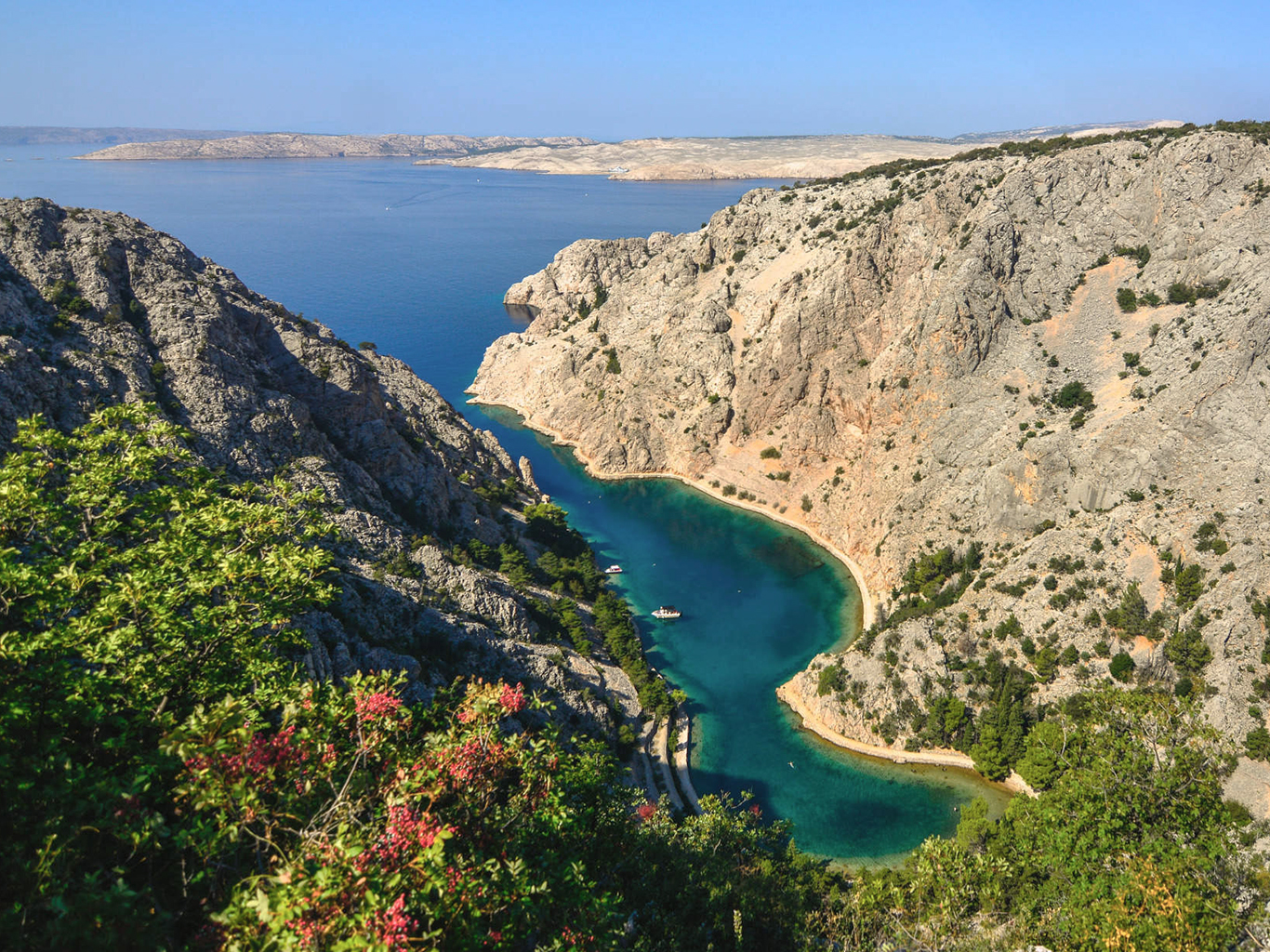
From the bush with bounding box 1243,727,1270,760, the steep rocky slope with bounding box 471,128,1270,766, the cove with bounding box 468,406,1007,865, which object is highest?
the steep rocky slope with bounding box 471,128,1270,766

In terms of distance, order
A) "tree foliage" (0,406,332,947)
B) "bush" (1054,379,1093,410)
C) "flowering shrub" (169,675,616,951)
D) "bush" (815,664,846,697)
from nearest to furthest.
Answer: "tree foliage" (0,406,332,947)
"flowering shrub" (169,675,616,951)
"bush" (815,664,846,697)
"bush" (1054,379,1093,410)

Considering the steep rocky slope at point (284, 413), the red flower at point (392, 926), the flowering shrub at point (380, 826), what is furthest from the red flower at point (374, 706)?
the steep rocky slope at point (284, 413)

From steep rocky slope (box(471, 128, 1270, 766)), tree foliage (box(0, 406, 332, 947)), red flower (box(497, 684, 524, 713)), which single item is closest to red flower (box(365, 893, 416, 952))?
tree foliage (box(0, 406, 332, 947))

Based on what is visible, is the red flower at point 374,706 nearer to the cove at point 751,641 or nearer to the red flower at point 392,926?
the red flower at point 392,926

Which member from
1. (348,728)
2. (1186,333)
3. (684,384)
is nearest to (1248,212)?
(1186,333)

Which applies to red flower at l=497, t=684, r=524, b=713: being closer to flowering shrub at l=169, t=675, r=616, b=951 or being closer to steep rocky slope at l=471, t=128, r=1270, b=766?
flowering shrub at l=169, t=675, r=616, b=951

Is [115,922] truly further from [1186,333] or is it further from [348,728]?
[1186,333]

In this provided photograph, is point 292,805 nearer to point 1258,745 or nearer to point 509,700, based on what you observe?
point 509,700

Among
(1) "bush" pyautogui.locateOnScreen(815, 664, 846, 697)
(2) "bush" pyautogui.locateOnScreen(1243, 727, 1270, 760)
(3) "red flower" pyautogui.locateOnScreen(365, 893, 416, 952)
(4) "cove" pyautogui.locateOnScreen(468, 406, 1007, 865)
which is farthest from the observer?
(1) "bush" pyautogui.locateOnScreen(815, 664, 846, 697)
